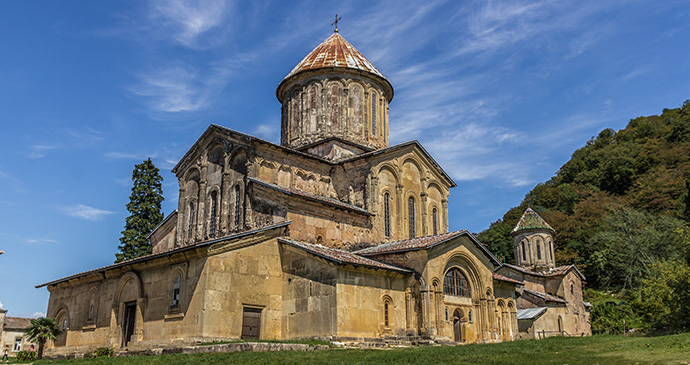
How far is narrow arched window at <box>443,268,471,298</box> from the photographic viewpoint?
A: 832 inches

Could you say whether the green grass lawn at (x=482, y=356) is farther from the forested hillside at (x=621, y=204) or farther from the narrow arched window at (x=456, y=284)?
the forested hillside at (x=621, y=204)

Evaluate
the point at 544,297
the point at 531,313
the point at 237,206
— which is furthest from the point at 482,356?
the point at 544,297

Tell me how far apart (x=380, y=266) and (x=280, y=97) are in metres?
15.2

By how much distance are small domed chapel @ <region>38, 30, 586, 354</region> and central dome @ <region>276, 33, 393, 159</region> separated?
0.25ft

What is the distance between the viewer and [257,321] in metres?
19.2

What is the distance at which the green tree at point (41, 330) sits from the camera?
2433 centimetres

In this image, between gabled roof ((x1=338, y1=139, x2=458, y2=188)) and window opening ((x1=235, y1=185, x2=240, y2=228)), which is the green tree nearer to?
window opening ((x1=235, y1=185, x2=240, y2=228))

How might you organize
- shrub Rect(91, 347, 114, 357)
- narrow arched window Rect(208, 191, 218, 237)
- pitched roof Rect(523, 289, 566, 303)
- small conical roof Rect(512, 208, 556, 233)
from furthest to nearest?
small conical roof Rect(512, 208, 556, 233), pitched roof Rect(523, 289, 566, 303), narrow arched window Rect(208, 191, 218, 237), shrub Rect(91, 347, 114, 357)

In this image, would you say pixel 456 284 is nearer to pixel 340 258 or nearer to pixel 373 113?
pixel 340 258

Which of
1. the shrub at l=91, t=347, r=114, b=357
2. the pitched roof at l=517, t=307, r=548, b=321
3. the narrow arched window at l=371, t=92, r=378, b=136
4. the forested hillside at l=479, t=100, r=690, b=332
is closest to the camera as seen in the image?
the shrub at l=91, t=347, r=114, b=357

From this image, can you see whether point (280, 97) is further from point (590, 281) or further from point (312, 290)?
Result: point (590, 281)

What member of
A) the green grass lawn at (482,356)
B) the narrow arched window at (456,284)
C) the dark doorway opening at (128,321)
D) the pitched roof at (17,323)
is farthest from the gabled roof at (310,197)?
the pitched roof at (17,323)

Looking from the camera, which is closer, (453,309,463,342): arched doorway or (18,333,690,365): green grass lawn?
(18,333,690,365): green grass lawn

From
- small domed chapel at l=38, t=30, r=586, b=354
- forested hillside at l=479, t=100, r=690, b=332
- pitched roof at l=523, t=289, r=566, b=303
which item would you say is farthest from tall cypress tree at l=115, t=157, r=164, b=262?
forested hillside at l=479, t=100, r=690, b=332
